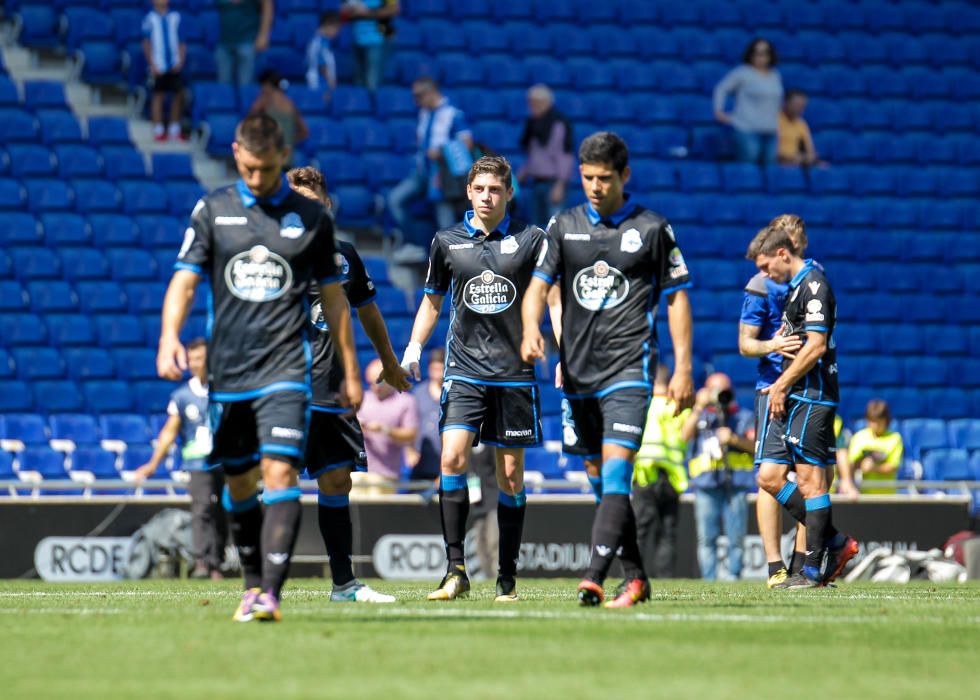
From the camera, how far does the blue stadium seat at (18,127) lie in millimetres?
19688

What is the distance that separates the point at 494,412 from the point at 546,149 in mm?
10965

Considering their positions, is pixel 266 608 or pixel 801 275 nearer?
pixel 266 608

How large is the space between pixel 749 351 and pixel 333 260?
175 inches

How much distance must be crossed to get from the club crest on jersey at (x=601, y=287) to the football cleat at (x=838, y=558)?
11.8 ft

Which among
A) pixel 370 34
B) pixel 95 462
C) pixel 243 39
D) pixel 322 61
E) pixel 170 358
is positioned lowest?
pixel 95 462

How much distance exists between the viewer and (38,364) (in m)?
17.8

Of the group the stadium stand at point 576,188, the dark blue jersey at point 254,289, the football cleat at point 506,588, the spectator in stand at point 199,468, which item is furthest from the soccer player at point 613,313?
the stadium stand at point 576,188

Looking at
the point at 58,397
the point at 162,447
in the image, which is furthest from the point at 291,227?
the point at 58,397

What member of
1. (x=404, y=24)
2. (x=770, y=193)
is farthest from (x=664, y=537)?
(x=404, y=24)

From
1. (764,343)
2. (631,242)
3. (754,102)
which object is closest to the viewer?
(631,242)

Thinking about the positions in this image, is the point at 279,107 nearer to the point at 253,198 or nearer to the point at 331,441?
the point at 331,441

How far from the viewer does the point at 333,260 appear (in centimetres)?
687

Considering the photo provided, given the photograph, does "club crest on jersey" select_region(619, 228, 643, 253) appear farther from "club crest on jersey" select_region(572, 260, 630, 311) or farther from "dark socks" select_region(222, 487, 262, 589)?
"dark socks" select_region(222, 487, 262, 589)

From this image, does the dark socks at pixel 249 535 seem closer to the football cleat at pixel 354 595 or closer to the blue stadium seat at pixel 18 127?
the football cleat at pixel 354 595
